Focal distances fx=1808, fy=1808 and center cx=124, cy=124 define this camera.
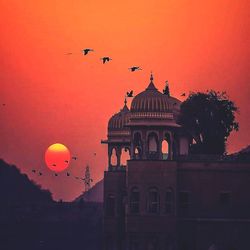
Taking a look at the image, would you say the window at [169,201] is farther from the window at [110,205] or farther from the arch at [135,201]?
the window at [110,205]

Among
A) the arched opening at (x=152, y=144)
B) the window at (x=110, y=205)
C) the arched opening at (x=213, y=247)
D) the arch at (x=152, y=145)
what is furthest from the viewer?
the window at (x=110, y=205)

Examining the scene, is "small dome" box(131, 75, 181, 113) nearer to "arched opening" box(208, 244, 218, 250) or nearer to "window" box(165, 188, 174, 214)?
"window" box(165, 188, 174, 214)

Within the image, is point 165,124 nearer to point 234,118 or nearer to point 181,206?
point 181,206

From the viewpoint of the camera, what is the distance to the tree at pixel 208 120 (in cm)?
17488

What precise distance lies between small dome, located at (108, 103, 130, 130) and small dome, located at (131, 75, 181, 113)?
14.2 meters

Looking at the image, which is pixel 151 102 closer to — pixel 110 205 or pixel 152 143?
pixel 152 143

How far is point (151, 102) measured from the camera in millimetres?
157750

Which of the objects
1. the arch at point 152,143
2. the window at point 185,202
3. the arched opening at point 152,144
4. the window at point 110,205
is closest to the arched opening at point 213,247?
the window at point 185,202

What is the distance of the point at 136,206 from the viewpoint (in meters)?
156

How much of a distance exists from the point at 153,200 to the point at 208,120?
73.8 feet

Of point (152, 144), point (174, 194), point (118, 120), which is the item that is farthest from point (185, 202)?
point (118, 120)

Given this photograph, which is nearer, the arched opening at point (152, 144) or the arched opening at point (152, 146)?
the arched opening at point (152, 146)

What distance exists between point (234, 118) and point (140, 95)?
21869 mm

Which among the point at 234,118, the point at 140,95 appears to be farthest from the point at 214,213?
the point at 234,118
